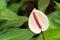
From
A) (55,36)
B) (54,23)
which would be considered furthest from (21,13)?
(55,36)

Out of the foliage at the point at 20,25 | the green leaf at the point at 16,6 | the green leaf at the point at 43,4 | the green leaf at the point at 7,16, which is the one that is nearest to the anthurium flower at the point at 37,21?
the foliage at the point at 20,25

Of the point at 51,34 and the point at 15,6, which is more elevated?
the point at 15,6

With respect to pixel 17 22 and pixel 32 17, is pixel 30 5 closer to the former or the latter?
pixel 17 22

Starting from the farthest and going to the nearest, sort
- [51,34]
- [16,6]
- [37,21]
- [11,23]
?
1. [16,6]
2. [11,23]
3. [51,34]
4. [37,21]

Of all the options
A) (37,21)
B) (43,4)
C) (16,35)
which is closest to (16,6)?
(43,4)

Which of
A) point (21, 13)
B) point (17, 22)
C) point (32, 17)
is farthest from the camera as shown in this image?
point (21, 13)

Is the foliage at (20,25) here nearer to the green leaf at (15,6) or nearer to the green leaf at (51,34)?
the green leaf at (51,34)

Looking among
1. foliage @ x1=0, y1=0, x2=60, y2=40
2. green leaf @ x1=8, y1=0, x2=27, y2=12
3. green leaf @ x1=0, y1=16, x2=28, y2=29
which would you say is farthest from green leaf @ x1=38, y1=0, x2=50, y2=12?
green leaf @ x1=8, y1=0, x2=27, y2=12

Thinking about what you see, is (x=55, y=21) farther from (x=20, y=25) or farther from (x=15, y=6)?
(x=15, y=6)
